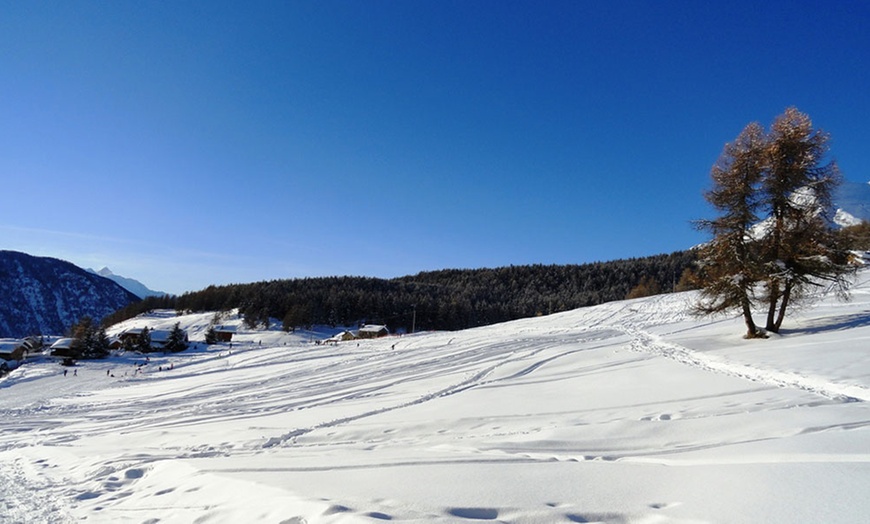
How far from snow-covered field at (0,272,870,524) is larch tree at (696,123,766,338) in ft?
7.16

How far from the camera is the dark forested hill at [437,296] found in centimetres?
11606

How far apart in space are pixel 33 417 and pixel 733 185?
30.7 metres

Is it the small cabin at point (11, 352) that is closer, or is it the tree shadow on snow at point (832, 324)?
the tree shadow on snow at point (832, 324)

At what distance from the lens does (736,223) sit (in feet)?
60.6

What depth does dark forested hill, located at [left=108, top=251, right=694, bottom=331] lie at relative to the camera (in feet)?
381

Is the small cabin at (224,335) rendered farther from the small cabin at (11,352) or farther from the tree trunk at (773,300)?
the tree trunk at (773,300)

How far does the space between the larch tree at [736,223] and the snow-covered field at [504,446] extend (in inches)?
85.9

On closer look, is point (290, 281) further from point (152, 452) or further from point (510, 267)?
point (152, 452)

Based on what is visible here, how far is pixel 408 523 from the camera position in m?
4.30

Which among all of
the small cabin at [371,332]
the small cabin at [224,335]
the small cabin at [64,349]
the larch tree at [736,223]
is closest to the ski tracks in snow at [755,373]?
the larch tree at [736,223]

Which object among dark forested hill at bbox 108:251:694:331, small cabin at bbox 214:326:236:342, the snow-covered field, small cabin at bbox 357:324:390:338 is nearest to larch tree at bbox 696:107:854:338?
the snow-covered field

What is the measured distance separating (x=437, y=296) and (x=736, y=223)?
12629cm

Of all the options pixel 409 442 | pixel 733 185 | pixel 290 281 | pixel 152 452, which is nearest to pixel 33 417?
pixel 152 452

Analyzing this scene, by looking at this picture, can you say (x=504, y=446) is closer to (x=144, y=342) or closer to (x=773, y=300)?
(x=773, y=300)
